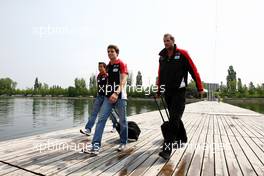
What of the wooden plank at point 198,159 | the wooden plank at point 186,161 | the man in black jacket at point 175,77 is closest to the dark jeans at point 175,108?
the man in black jacket at point 175,77

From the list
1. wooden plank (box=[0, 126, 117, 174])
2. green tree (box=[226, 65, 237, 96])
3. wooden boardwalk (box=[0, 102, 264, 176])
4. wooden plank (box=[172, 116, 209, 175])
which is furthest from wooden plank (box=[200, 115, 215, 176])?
green tree (box=[226, 65, 237, 96])

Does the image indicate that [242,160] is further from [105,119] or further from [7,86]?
[7,86]

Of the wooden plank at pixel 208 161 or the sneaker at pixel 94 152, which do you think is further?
the sneaker at pixel 94 152

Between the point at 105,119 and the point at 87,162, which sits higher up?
the point at 105,119

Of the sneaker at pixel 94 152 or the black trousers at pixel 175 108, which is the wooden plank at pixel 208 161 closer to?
the black trousers at pixel 175 108

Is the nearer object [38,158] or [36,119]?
[38,158]

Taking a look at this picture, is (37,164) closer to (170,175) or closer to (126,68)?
(170,175)

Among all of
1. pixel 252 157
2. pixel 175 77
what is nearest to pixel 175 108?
pixel 175 77

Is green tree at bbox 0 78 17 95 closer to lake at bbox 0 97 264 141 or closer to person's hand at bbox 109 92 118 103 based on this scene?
lake at bbox 0 97 264 141

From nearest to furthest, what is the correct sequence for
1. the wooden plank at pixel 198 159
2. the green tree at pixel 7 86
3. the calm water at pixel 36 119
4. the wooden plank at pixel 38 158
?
the wooden plank at pixel 198 159, the wooden plank at pixel 38 158, the calm water at pixel 36 119, the green tree at pixel 7 86

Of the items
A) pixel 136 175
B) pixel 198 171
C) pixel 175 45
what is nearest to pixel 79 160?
pixel 136 175

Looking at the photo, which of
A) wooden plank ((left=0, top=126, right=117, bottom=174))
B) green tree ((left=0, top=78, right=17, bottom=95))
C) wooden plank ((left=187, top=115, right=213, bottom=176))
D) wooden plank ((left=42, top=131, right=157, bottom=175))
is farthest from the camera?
green tree ((left=0, top=78, right=17, bottom=95))

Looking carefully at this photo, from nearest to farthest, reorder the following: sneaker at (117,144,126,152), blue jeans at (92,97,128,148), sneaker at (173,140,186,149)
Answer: blue jeans at (92,97,128,148), sneaker at (117,144,126,152), sneaker at (173,140,186,149)

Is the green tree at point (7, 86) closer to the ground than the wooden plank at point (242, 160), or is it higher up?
higher up
